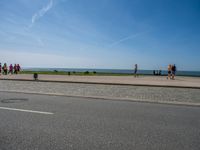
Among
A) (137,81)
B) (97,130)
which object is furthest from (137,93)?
(137,81)

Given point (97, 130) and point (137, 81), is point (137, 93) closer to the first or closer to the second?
point (97, 130)

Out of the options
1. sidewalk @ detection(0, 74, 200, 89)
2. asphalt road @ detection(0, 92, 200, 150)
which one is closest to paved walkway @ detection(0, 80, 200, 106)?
sidewalk @ detection(0, 74, 200, 89)

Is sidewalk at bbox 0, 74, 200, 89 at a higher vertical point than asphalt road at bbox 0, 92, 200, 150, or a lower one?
higher

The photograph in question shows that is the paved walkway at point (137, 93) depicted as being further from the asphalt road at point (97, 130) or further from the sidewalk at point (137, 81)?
the asphalt road at point (97, 130)

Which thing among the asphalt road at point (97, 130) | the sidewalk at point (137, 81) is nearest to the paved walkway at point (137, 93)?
the sidewalk at point (137, 81)

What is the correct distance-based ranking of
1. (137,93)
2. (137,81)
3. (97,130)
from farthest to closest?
(137,81) → (137,93) → (97,130)

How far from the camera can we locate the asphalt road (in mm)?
3318

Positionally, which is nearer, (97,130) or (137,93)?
(97,130)

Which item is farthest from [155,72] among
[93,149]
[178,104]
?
[93,149]

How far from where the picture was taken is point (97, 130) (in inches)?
161

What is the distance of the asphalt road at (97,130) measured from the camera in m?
3.32

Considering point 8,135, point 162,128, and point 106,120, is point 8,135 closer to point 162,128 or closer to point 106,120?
point 106,120

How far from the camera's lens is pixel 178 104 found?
7.41m

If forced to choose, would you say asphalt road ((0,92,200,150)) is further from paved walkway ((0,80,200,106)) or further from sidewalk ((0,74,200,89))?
sidewalk ((0,74,200,89))
